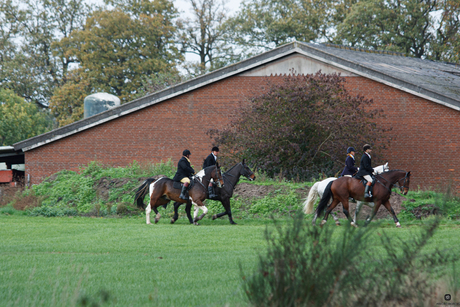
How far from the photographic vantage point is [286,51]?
25.9m

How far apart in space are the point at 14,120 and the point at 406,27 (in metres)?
35.0

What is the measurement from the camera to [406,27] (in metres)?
47.0

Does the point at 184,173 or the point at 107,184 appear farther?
the point at 107,184

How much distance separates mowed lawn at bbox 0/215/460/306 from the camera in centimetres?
689

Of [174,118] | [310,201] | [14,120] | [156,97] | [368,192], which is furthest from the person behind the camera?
[14,120]

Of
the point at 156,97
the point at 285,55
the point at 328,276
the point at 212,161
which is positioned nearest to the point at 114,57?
the point at 156,97

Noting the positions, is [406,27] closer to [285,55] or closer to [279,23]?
[279,23]

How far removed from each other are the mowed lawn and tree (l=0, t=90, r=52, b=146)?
28990 mm

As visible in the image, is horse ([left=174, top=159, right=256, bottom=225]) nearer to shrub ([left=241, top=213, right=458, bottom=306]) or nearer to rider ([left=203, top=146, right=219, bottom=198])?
rider ([left=203, top=146, right=219, bottom=198])

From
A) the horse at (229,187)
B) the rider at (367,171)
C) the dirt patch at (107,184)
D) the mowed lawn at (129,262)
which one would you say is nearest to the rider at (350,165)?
the rider at (367,171)

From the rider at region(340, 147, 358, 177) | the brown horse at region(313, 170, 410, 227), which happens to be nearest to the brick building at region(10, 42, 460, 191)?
the rider at region(340, 147, 358, 177)

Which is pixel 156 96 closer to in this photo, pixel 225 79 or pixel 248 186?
pixel 225 79

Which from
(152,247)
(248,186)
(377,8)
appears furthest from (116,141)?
(377,8)

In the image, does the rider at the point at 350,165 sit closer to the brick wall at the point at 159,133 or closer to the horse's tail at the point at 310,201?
the horse's tail at the point at 310,201
